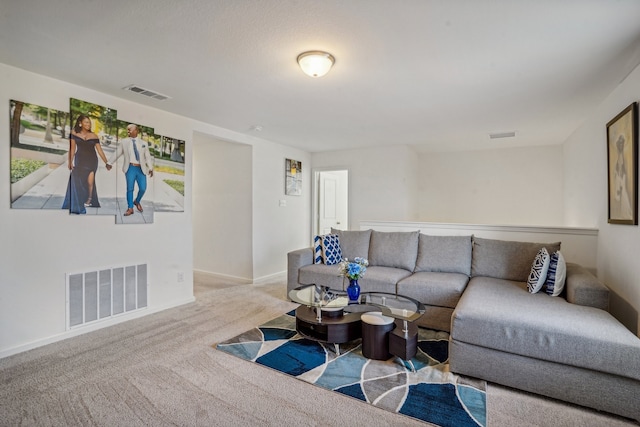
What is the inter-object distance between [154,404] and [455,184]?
5849 mm

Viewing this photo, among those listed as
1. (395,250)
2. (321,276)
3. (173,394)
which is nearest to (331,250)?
(321,276)

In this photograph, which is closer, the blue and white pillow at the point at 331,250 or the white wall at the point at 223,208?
the blue and white pillow at the point at 331,250

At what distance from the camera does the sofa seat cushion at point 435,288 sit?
10.2 ft

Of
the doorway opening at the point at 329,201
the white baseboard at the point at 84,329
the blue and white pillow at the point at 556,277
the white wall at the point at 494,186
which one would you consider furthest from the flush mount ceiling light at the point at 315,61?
the white wall at the point at 494,186

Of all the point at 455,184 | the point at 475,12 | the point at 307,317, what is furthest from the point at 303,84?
the point at 455,184

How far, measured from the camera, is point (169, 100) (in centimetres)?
336

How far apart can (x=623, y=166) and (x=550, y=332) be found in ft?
5.34

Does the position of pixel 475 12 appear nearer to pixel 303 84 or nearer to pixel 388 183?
pixel 303 84

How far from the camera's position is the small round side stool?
2469 mm

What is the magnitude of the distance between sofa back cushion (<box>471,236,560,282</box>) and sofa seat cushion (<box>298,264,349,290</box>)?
1.54m

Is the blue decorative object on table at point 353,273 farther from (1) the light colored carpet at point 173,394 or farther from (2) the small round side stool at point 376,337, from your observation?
(1) the light colored carpet at point 173,394

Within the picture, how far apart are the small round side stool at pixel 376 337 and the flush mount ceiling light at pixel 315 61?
1968mm

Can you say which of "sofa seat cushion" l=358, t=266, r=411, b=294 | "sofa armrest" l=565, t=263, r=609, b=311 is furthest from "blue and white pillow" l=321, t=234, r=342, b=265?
"sofa armrest" l=565, t=263, r=609, b=311

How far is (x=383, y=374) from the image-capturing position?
7.54 ft
